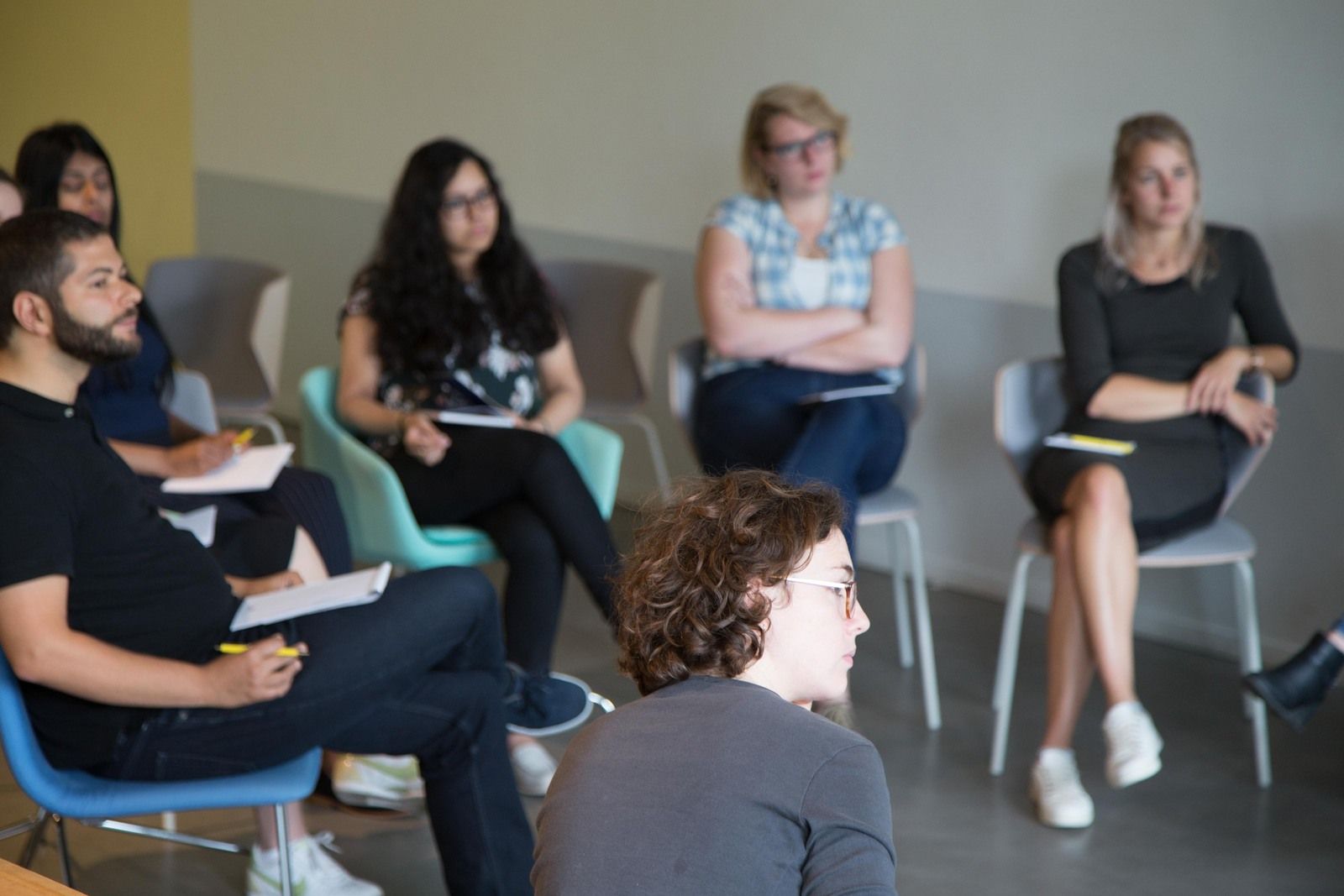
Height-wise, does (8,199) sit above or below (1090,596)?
above

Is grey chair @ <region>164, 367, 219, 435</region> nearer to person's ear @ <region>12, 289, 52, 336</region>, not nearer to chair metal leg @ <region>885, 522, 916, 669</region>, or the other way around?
person's ear @ <region>12, 289, 52, 336</region>

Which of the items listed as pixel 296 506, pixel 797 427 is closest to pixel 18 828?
pixel 296 506

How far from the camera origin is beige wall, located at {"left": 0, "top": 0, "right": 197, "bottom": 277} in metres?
6.89

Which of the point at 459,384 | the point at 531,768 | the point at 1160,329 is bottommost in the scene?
the point at 531,768

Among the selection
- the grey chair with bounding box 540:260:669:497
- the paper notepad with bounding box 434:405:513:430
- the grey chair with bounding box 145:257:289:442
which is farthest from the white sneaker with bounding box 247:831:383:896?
the grey chair with bounding box 145:257:289:442

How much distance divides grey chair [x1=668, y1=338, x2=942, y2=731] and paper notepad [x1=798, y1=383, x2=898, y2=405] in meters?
0.18

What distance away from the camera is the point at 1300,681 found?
312cm

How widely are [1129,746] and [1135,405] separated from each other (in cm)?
83

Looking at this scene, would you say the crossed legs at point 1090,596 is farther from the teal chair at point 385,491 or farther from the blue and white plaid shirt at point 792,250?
the teal chair at point 385,491

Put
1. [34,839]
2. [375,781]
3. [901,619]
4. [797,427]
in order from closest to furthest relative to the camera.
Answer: [34,839], [375,781], [797,427], [901,619]

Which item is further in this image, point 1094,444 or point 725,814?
point 1094,444

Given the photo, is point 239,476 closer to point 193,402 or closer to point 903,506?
point 193,402

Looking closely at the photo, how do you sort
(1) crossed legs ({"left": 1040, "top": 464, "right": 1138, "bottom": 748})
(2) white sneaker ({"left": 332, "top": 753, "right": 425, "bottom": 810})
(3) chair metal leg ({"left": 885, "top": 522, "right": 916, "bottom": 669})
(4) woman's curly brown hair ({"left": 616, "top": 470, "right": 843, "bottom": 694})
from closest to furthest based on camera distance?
(4) woman's curly brown hair ({"left": 616, "top": 470, "right": 843, "bottom": 694}) < (2) white sneaker ({"left": 332, "top": 753, "right": 425, "bottom": 810}) < (1) crossed legs ({"left": 1040, "top": 464, "right": 1138, "bottom": 748}) < (3) chair metal leg ({"left": 885, "top": 522, "right": 916, "bottom": 669})

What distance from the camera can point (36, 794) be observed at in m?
2.15
